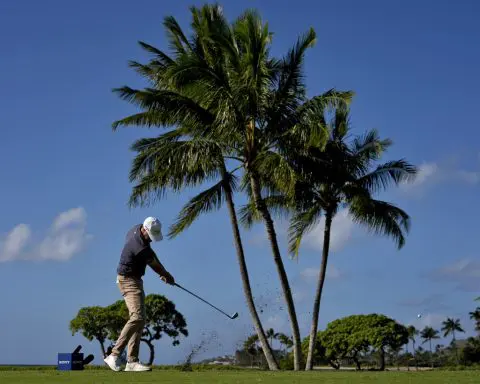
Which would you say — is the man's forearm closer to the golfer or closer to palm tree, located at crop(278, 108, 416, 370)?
the golfer

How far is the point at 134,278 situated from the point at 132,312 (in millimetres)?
564

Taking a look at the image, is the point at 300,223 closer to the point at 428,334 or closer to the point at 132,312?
the point at 132,312

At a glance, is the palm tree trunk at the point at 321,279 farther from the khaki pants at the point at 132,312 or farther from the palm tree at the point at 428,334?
the palm tree at the point at 428,334

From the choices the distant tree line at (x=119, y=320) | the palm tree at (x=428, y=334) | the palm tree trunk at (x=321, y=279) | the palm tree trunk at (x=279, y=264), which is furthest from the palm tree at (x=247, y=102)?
the palm tree at (x=428, y=334)

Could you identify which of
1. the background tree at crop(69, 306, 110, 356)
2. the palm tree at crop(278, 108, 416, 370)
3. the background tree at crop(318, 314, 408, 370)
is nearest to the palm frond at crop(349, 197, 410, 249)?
the palm tree at crop(278, 108, 416, 370)

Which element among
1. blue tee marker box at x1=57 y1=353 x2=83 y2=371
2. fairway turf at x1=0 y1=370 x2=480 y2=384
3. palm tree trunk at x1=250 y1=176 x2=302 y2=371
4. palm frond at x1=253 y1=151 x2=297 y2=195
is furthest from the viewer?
palm tree trunk at x1=250 y1=176 x2=302 y2=371

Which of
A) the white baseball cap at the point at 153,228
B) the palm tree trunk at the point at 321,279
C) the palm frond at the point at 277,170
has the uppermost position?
the palm frond at the point at 277,170

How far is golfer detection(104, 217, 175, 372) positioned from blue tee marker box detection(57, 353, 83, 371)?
203 inches

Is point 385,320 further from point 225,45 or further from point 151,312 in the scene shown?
point 225,45

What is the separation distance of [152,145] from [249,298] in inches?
274

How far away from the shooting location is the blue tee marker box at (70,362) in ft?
55.0

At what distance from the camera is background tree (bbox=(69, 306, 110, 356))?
210 feet

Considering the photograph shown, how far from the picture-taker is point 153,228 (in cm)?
1148

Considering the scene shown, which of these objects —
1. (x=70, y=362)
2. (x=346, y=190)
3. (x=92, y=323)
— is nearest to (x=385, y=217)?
(x=346, y=190)
